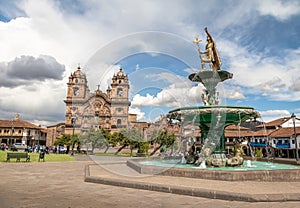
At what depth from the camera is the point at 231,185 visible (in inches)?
285

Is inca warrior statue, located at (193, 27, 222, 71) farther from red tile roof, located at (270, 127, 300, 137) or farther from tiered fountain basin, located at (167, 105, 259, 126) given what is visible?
red tile roof, located at (270, 127, 300, 137)

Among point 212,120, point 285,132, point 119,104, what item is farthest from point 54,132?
point 212,120

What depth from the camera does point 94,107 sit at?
226ft

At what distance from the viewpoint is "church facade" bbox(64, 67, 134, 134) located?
66688 mm

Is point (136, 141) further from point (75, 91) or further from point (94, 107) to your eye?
point (75, 91)

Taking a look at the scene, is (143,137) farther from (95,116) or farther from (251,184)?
(95,116)

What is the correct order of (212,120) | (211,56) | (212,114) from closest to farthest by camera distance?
(212,114), (212,120), (211,56)

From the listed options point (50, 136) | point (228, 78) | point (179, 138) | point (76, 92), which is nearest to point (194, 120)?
point (228, 78)

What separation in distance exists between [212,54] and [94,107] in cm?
5826

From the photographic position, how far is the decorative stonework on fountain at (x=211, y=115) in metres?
11.7

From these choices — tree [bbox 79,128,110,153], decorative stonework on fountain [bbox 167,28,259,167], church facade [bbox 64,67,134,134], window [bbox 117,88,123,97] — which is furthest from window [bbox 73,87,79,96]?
decorative stonework on fountain [bbox 167,28,259,167]

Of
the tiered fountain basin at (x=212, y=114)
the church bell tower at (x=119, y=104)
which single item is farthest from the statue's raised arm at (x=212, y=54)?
the church bell tower at (x=119, y=104)

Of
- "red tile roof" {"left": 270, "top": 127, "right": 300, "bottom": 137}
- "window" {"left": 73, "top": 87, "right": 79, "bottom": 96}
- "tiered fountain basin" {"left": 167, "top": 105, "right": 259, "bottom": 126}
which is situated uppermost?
"window" {"left": 73, "top": 87, "right": 79, "bottom": 96}

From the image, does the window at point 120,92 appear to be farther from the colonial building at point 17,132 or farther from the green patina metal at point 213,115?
the green patina metal at point 213,115
